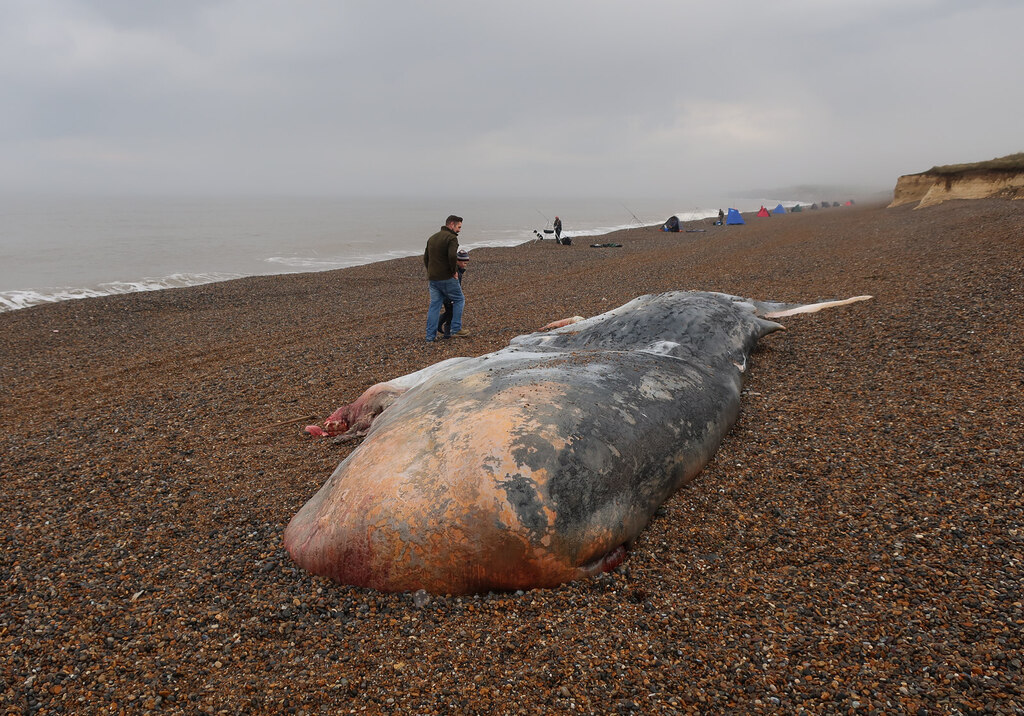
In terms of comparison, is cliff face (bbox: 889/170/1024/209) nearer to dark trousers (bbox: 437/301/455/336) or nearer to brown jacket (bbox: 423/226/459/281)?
dark trousers (bbox: 437/301/455/336)

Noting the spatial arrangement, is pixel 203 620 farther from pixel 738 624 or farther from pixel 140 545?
pixel 738 624

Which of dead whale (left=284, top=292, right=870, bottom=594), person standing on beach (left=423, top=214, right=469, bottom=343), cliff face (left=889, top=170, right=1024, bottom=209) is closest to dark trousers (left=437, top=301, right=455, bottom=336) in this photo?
person standing on beach (left=423, top=214, right=469, bottom=343)

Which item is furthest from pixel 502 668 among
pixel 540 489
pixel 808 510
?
pixel 808 510

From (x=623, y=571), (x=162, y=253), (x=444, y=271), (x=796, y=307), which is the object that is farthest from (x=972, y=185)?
(x=162, y=253)

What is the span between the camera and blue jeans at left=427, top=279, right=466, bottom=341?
10180mm

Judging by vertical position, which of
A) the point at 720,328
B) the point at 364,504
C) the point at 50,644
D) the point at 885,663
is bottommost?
the point at 885,663

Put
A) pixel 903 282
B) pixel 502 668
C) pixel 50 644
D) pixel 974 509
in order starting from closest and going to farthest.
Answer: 1. pixel 502 668
2. pixel 50 644
3. pixel 974 509
4. pixel 903 282

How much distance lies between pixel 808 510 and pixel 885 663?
1.42 m

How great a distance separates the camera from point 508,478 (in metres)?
3.29

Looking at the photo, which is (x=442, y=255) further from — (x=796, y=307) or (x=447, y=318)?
(x=796, y=307)

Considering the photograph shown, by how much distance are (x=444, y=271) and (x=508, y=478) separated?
23.3 ft

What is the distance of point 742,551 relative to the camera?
373 cm

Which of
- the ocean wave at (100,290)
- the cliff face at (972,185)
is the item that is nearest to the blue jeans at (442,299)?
the ocean wave at (100,290)

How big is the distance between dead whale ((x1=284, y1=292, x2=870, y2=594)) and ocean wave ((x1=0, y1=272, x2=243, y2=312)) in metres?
19.0
